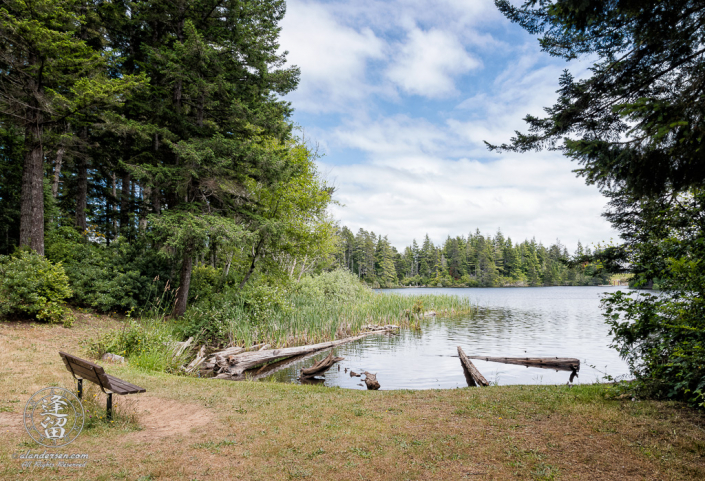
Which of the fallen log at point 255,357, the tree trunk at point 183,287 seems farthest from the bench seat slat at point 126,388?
the tree trunk at point 183,287

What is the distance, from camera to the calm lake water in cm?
983

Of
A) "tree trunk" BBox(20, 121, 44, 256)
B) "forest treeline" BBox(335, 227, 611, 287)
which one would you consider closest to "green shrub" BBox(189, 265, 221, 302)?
"tree trunk" BBox(20, 121, 44, 256)

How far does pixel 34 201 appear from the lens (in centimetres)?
1089

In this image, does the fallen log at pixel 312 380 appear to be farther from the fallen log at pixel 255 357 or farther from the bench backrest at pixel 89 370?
the bench backrest at pixel 89 370

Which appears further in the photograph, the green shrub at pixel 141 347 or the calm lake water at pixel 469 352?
the calm lake water at pixel 469 352

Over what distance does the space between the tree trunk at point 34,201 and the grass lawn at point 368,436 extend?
639cm

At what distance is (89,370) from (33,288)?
8159 millimetres

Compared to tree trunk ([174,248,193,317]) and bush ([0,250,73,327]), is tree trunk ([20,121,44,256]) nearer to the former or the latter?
bush ([0,250,73,327])

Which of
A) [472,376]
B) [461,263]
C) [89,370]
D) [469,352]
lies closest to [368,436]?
[89,370]

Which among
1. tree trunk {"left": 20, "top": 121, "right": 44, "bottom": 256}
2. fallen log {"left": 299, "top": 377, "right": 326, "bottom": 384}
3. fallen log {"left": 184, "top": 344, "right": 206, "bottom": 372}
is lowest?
fallen log {"left": 299, "top": 377, "right": 326, "bottom": 384}

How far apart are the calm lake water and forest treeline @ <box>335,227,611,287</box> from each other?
183 feet

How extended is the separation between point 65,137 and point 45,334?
6123 mm

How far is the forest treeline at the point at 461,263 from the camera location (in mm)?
78625

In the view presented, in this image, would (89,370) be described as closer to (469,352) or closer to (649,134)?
(649,134)
